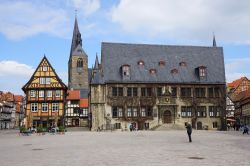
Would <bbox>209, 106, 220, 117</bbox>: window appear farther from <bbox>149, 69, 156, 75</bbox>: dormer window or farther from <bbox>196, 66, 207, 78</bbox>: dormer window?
<bbox>149, 69, 156, 75</bbox>: dormer window

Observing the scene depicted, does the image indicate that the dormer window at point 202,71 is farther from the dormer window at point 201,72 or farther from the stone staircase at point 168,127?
the stone staircase at point 168,127

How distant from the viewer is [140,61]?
208ft

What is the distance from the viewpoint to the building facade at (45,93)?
61219 millimetres

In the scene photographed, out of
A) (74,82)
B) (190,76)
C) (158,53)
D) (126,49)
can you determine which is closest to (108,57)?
(126,49)

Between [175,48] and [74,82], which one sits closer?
[175,48]

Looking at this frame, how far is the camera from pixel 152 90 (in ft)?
201

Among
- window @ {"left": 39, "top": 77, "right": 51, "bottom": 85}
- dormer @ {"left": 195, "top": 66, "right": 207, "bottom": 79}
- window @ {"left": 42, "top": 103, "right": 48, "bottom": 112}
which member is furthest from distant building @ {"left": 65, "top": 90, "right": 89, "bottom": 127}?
dormer @ {"left": 195, "top": 66, "right": 207, "bottom": 79}

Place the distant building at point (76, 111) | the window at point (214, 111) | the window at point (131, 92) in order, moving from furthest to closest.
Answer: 1. the distant building at point (76, 111)
2. the window at point (214, 111)
3. the window at point (131, 92)

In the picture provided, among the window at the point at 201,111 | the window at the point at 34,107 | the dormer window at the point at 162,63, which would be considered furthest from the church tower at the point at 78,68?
the window at the point at 201,111

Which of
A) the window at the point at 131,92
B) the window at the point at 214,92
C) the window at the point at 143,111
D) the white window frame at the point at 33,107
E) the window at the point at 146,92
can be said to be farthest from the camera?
the window at the point at 214,92

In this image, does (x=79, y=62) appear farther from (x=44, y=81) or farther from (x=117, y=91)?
(x=117, y=91)

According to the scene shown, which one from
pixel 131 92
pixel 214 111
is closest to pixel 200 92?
pixel 214 111

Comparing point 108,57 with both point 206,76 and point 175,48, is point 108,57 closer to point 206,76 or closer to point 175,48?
point 175,48

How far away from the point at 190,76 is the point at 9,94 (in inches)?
3002
